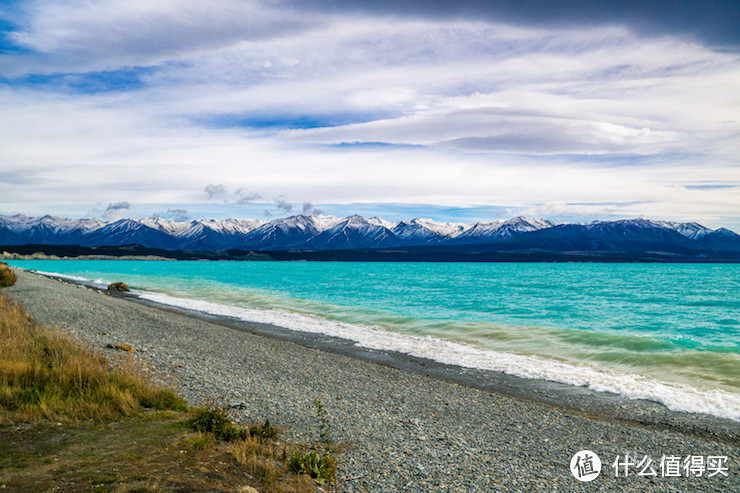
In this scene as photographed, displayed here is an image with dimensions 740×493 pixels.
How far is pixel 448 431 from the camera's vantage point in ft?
31.3

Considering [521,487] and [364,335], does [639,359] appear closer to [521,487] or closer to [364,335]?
[364,335]

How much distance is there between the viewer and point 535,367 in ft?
59.2

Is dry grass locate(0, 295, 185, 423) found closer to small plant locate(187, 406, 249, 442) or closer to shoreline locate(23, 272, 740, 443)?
small plant locate(187, 406, 249, 442)

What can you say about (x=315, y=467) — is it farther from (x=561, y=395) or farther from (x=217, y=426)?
(x=561, y=395)

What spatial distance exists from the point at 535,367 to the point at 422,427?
10008 mm

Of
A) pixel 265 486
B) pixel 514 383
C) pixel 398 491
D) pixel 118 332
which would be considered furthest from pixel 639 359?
pixel 118 332

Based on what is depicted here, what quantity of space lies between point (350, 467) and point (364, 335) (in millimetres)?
18460

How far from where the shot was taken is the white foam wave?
13.6 metres

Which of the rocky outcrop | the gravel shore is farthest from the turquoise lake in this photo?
the rocky outcrop

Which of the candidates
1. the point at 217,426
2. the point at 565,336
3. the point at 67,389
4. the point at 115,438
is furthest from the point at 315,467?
the point at 565,336

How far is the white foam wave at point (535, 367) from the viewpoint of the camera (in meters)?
13.6

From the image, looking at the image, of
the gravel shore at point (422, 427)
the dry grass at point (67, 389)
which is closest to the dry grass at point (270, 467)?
the gravel shore at point (422, 427)

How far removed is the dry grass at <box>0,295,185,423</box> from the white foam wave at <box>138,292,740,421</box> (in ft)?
40.8

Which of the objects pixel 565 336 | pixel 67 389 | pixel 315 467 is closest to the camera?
pixel 315 467
